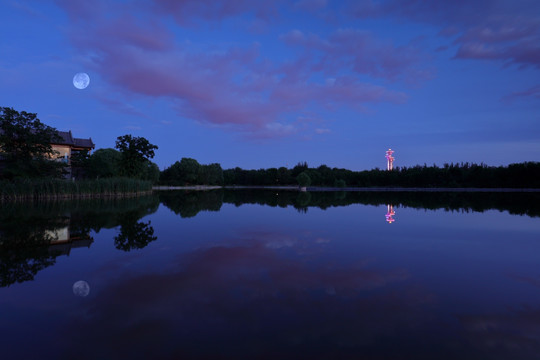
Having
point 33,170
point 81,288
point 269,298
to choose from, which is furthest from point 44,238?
point 33,170

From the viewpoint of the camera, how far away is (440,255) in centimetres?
702

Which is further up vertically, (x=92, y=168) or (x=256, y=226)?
(x=92, y=168)

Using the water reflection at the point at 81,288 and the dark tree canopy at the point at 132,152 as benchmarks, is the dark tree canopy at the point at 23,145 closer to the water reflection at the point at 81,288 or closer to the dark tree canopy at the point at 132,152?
the dark tree canopy at the point at 132,152

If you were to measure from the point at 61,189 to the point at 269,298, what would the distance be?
25.0m

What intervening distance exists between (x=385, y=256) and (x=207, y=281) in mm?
3962

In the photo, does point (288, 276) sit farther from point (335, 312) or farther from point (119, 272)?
point (119, 272)

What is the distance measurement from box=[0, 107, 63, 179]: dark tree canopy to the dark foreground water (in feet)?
64.2

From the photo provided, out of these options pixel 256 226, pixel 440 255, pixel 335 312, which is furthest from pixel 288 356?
pixel 256 226

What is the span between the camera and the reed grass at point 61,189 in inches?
851

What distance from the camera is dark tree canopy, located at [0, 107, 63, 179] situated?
77.7 ft

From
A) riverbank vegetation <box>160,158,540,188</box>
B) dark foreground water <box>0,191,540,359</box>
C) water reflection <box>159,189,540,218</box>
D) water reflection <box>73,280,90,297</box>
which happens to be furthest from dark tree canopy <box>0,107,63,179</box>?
riverbank vegetation <box>160,158,540,188</box>

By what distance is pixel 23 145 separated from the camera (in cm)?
2456

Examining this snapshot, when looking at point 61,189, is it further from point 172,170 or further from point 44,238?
point 172,170

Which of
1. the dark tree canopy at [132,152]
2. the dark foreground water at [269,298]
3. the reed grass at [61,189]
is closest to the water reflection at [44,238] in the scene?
the dark foreground water at [269,298]
